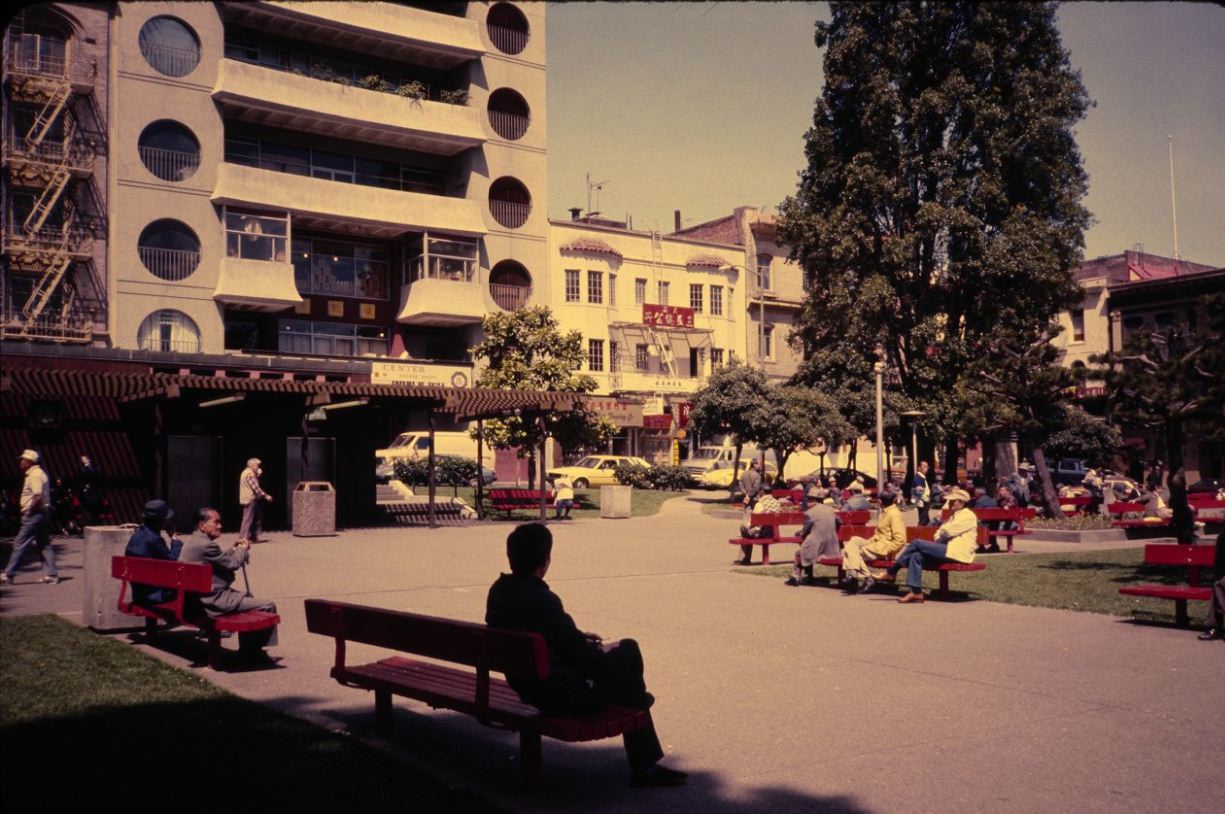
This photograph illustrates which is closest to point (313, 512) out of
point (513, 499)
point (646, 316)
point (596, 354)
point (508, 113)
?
point (513, 499)

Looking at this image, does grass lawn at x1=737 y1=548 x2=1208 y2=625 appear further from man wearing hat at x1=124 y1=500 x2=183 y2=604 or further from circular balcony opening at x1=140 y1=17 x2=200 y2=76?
circular balcony opening at x1=140 y1=17 x2=200 y2=76

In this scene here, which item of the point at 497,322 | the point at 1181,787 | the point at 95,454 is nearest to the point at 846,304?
the point at 497,322

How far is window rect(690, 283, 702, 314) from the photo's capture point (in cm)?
5778

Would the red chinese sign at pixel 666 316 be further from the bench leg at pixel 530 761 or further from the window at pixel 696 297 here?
the bench leg at pixel 530 761

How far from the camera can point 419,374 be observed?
44.5 meters

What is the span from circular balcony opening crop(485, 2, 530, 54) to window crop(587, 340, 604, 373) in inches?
576

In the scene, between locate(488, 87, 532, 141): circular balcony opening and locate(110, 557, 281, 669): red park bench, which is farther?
locate(488, 87, 532, 141): circular balcony opening

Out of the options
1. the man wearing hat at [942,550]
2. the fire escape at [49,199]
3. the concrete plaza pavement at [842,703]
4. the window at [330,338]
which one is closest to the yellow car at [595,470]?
the window at [330,338]

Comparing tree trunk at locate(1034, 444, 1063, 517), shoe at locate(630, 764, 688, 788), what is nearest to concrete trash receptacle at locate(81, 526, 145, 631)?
shoe at locate(630, 764, 688, 788)

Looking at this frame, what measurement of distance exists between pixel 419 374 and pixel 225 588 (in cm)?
3610

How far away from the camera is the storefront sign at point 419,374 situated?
4366 centimetres

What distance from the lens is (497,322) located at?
37.9 meters

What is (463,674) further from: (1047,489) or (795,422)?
(795,422)

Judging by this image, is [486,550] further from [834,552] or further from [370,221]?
[370,221]
